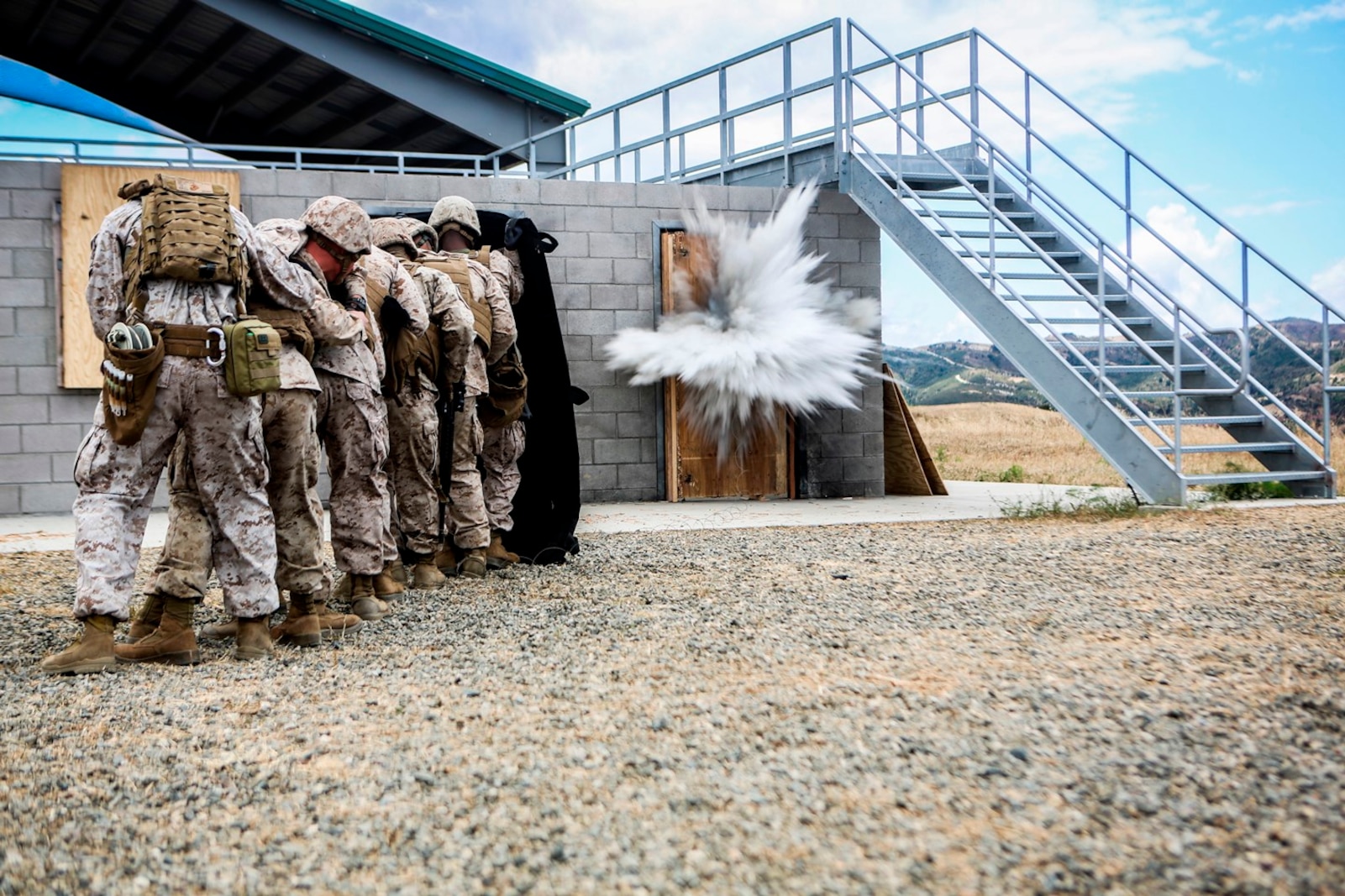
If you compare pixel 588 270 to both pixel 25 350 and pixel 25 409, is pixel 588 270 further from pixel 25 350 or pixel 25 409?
pixel 25 409

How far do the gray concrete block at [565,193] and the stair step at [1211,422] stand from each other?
4716mm

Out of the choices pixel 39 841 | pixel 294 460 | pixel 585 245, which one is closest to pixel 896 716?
pixel 39 841

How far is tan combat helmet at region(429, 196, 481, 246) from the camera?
19.9ft

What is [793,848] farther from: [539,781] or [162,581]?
[162,581]

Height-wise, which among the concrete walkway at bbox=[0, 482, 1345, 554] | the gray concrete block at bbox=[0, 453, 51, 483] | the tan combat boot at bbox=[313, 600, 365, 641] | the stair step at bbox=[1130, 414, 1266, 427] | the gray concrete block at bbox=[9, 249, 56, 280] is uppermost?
the gray concrete block at bbox=[9, 249, 56, 280]

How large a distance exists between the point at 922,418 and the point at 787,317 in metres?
15.2

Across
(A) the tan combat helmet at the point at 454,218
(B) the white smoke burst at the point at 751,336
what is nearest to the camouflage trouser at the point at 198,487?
(A) the tan combat helmet at the point at 454,218

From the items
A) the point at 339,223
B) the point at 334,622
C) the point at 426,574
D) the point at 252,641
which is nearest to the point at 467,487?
the point at 426,574

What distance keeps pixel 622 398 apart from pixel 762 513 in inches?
68.1

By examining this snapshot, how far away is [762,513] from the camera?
862 centimetres

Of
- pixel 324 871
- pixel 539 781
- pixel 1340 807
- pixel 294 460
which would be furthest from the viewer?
pixel 294 460

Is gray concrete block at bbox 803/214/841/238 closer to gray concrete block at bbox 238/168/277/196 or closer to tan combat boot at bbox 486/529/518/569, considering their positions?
gray concrete block at bbox 238/168/277/196

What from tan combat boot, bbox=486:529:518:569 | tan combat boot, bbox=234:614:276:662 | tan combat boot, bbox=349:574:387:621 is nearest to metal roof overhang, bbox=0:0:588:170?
tan combat boot, bbox=486:529:518:569

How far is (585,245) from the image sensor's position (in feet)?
31.1
